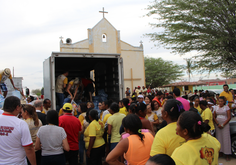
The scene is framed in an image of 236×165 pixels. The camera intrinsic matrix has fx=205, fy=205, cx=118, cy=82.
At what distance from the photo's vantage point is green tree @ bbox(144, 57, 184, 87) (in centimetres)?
3250

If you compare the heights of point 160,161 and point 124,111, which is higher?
point 160,161

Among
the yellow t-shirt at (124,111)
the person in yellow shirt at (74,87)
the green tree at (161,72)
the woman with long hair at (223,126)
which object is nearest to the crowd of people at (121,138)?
the yellow t-shirt at (124,111)

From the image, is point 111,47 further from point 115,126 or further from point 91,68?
point 115,126

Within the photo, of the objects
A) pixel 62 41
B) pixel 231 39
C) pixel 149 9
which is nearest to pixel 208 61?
pixel 231 39

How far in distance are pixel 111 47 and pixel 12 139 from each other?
18669 mm

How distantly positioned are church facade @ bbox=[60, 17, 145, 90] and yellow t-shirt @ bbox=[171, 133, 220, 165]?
1849 cm

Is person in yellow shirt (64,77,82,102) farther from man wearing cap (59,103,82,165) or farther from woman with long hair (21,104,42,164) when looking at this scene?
woman with long hair (21,104,42,164)

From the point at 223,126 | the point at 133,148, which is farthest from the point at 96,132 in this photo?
the point at 223,126

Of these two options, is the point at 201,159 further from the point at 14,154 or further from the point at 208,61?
the point at 208,61

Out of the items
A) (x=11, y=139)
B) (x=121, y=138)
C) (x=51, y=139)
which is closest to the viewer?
(x=11, y=139)

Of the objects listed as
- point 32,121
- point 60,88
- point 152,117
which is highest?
point 60,88

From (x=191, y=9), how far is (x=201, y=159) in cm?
1051

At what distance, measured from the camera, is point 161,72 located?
32.7 metres

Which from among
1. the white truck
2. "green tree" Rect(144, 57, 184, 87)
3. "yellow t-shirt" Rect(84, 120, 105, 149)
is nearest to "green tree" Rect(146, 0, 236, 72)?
the white truck
